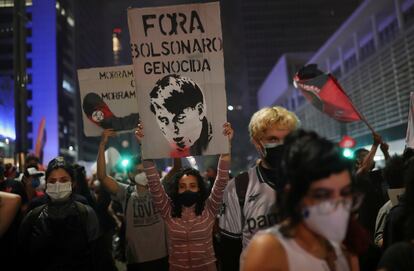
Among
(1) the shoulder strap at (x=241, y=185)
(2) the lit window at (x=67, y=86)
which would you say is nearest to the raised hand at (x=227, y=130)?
(1) the shoulder strap at (x=241, y=185)

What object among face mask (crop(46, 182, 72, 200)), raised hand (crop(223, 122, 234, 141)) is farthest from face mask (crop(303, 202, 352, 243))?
face mask (crop(46, 182, 72, 200))

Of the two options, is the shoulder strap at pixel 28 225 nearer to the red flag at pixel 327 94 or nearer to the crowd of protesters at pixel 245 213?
the crowd of protesters at pixel 245 213

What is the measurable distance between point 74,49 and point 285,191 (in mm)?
110257

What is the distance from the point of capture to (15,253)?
146 inches

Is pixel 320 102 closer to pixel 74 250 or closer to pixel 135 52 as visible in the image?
pixel 135 52

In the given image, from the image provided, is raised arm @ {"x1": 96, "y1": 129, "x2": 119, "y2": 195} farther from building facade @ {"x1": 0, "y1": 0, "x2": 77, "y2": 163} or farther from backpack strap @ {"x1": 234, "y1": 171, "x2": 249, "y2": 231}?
building facade @ {"x1": 0, "y1": 0, "x2": 77, "y2": 163}

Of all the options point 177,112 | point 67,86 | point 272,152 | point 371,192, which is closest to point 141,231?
point 177,112

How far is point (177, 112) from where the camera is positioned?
420cm

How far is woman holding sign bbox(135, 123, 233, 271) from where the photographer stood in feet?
13.1

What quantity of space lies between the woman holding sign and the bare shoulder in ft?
7.20

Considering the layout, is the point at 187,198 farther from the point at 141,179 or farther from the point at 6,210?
the point at 6,210

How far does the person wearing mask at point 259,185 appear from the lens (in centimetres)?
313

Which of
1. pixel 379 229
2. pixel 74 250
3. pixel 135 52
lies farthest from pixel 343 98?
pixel 74 250

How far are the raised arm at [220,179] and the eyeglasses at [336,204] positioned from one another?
2219 millimetres
